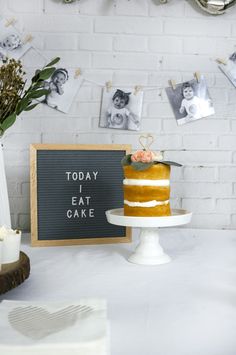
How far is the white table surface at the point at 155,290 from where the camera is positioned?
2.58ft

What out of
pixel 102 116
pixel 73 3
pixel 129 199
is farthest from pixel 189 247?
pixel 73 3

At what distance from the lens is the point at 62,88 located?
1706mm

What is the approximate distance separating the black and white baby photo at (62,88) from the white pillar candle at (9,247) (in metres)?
0.76

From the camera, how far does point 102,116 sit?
1.73 metres

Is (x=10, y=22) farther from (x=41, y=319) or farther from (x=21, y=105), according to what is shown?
(x=41, y=319)

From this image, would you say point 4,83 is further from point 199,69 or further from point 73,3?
point 199,69

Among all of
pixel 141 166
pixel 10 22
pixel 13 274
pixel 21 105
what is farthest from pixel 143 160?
pixel 10 22

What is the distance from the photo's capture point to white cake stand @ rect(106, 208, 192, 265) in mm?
1227

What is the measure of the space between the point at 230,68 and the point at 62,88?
68 centimetres

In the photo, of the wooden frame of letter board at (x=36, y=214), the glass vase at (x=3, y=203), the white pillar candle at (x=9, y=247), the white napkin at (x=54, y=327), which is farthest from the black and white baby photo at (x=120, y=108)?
the white napkin at (x=54, y=327)

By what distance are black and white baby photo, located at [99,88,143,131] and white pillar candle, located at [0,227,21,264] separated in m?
0.79

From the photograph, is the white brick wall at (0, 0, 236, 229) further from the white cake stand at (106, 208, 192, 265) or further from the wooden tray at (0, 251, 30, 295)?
the wooden tray at (0, 251, 30, 295)

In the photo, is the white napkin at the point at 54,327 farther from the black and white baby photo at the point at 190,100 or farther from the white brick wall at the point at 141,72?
the black and white baby photo at the point at 190,100

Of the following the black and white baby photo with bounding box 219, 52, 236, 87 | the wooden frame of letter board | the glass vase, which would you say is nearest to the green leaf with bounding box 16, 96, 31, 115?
the glass vase
